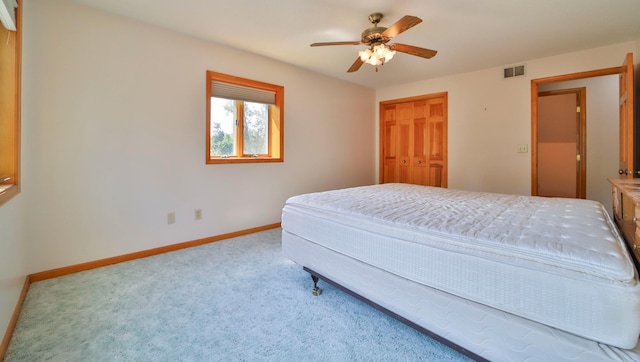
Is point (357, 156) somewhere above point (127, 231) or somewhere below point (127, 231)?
above

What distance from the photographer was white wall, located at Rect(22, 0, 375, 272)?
217cm

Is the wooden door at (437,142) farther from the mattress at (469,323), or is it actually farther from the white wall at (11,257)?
the white wall at (11,257)

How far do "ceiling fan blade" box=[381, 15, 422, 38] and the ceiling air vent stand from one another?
100 inches

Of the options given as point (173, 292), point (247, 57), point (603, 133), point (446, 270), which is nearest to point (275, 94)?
point (247, 57)

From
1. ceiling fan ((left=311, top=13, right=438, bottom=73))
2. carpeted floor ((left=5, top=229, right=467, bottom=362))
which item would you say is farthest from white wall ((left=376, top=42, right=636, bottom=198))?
carpeted floor ((left=5, top=229, right=467, bottom=362))

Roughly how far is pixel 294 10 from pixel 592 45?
3476mm

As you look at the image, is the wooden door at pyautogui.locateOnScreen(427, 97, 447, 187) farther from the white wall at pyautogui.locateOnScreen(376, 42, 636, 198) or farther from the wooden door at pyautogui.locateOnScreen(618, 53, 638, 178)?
the wooden door at pyautogui.locateOnScreen(618, 53, 638, 178)

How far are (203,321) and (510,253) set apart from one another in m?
1.69

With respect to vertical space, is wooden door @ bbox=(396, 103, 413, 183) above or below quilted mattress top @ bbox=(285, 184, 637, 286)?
above

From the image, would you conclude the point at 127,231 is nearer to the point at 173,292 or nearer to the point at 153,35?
the point at 173,292

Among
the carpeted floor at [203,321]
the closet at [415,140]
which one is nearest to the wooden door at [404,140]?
the closet at [415,140]

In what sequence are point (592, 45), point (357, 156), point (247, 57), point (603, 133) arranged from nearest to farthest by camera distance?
1. point (592, 45)
2. point (247, 57)
3. point (603, 133)
4. point (357, 156)

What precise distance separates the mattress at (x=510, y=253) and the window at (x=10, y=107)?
1.96m

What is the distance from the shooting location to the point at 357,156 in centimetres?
494
